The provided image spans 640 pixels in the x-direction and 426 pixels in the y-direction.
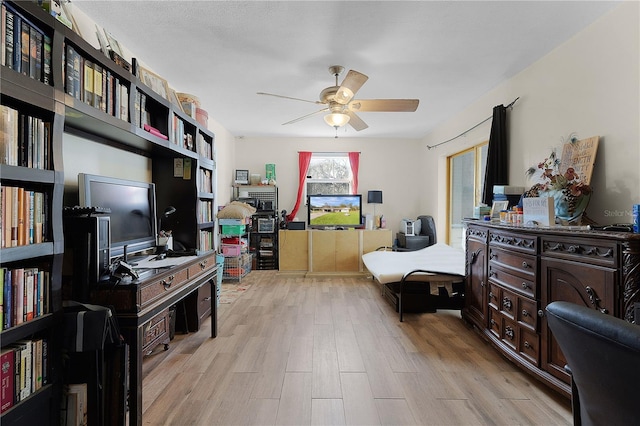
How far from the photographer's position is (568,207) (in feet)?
6.64

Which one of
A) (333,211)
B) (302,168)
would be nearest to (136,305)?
(333,211)

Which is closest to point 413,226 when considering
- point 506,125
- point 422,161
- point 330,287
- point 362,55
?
point 422,161

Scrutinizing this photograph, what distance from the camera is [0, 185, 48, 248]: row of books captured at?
109 cm

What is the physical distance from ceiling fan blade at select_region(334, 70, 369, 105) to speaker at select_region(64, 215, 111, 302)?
1992 mm

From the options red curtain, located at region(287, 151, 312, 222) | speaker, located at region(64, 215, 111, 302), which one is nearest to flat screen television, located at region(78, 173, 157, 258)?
speaker, located at region(64, 215, 111, 302)

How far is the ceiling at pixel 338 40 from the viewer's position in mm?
1965

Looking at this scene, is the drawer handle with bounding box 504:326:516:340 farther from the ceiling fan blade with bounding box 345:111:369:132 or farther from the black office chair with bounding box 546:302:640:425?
the ceiling fan blade with bounding box 345:111:369:132

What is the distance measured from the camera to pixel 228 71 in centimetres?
290

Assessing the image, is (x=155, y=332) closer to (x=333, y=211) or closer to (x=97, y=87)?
(x=97, y=87)

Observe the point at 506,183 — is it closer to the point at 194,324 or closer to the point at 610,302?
the point at 610,302

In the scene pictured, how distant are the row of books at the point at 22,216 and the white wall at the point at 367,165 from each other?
4.54m

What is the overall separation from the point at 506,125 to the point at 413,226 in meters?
2.47

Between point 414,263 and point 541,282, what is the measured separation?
192cm

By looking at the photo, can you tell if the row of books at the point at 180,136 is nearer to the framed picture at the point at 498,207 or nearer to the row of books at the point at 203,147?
the row of books at the point at 203,147
